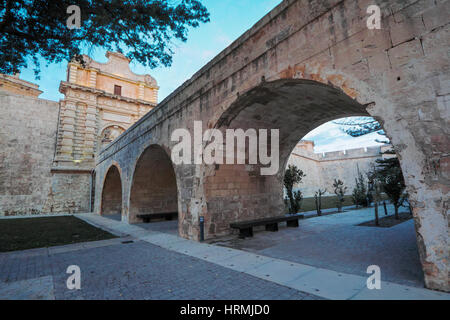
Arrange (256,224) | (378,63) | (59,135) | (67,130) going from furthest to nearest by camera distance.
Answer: (67,130) < (59,135) < (256,224) < (378,63)

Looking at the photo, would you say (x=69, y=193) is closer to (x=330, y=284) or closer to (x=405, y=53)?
(x=330, y=284)

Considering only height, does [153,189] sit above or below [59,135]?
below

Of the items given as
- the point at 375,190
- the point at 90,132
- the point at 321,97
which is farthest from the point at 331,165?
the point at 90,132

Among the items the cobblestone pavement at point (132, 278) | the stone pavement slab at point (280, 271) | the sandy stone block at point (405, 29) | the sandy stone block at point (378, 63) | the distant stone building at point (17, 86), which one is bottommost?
the cobblestone pavement at point (132, 278)

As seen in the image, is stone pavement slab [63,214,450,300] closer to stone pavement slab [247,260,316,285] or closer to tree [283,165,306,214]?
stone pavement slab [247,260,316,285]

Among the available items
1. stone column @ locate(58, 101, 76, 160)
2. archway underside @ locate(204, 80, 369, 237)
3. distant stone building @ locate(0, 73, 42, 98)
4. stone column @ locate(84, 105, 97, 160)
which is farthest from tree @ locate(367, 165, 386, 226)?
distant stone building @ locate(0, 73, 42, 98)

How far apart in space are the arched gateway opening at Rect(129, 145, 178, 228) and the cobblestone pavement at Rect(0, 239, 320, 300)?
5768 millimetres

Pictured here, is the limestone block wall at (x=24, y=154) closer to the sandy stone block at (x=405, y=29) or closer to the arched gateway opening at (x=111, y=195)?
the arched gateway opening at (x=111, y=195)

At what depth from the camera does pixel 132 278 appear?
11.4 ft

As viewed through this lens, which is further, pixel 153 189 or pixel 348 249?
pixel 153 189

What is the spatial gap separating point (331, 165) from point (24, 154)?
33.2m

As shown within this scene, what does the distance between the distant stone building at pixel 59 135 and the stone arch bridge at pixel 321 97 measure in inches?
516

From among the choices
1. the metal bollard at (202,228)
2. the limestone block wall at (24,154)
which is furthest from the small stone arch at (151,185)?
the limestone block wall at (24,154)

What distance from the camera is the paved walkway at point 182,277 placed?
2.74m
